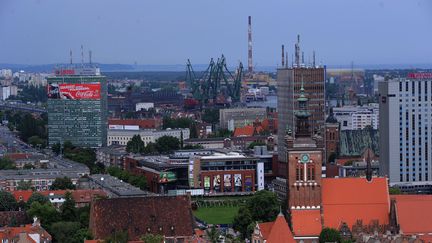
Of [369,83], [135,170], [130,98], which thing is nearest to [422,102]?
[135,170]

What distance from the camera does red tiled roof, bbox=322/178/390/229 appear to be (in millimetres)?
38469

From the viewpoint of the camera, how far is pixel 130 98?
151 m

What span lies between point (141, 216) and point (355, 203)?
25.8 feet

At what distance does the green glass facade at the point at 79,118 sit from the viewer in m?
88.7

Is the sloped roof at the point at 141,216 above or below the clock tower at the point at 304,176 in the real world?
below

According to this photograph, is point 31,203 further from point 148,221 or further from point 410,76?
point 410,76

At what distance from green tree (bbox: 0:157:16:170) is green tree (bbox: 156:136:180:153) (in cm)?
1156

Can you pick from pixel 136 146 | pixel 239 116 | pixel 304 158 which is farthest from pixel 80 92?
pixel 304 158

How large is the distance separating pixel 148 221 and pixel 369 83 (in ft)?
452

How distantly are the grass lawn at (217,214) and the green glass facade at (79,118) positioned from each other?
31.9 metres

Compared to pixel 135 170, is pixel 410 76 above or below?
above

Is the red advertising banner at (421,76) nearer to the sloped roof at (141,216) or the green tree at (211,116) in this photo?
the sloped roof at (141,216)

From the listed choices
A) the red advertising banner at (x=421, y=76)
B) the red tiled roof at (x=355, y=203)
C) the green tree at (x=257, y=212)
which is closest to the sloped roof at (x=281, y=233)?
the red tiled roof at (x=355, y=203)

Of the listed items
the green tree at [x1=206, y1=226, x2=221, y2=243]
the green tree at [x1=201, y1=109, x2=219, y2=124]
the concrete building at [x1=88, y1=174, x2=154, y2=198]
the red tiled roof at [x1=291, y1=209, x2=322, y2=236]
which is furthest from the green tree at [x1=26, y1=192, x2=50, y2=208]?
the green tree at [x1=201, y1=109, x2=219, y2=124]
